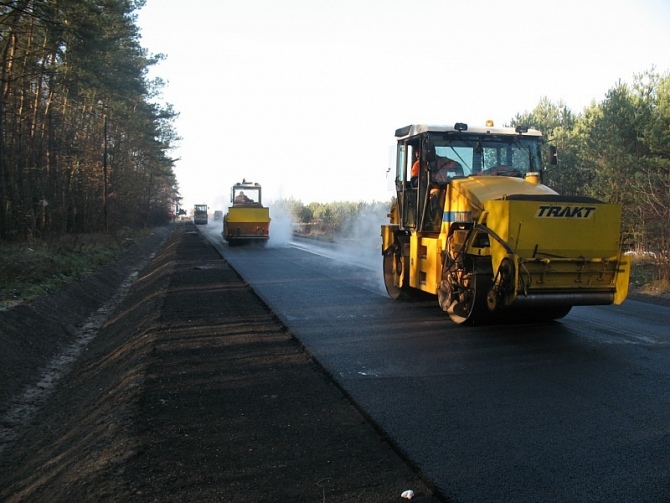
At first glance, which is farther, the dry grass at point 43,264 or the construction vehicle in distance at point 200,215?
the construction vehicle in distance at point 200,215

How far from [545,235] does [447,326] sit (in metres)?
2.07

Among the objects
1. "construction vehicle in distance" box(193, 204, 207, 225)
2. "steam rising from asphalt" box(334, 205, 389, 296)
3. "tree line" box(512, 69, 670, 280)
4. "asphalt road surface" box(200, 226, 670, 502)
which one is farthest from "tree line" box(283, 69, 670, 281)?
"construction vehicle in distance" box(193, 204, 207, 225)

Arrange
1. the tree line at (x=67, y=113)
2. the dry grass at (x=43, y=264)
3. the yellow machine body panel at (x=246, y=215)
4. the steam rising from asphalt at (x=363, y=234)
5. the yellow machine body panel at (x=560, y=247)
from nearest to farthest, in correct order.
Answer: the yellow machine body panel at (x=560, y=247)
the dry grass at (x=43, y=264)
the tree line at (x=67, y=113)
the steam rising from asphalt at (x=363, y=234)
the yellow machine body panel at (x=246, y=215)

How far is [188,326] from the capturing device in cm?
899

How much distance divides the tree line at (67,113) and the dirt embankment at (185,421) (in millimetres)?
9249

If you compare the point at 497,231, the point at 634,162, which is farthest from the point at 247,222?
the point at 497,231

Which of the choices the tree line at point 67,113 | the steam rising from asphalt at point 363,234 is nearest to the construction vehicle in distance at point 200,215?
the steam rising from asphalt at point 363,234

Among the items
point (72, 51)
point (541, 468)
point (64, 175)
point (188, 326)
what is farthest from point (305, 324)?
point (64, 175)

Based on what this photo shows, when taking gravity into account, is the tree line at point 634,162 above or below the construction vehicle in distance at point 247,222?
above

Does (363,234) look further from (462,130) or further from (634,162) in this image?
(462,130)

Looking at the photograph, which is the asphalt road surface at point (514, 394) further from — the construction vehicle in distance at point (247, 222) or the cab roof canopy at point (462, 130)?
the construction vehicle in distance at point (247, 222)

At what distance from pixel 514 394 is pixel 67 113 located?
3036 centimetres

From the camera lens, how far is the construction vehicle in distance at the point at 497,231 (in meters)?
7.53

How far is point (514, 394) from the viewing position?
5.45 metres
